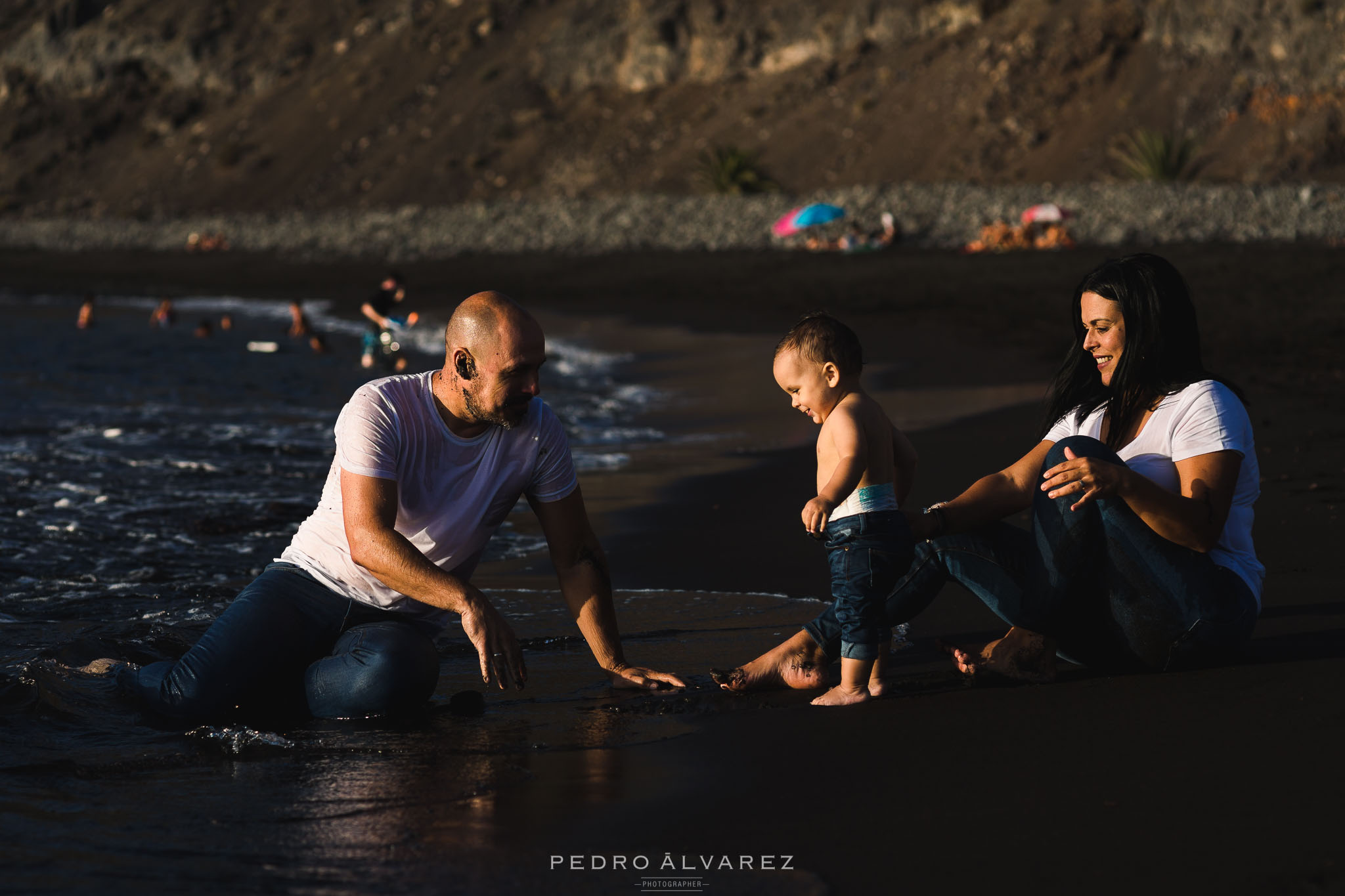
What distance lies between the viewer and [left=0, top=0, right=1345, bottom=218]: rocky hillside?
1565 inches

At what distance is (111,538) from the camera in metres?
7.55

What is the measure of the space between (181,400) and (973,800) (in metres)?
13.1

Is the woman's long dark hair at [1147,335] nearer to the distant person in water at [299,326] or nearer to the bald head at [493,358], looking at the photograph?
the bald head at [493,358]

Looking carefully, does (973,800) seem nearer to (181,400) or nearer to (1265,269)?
(181,400)

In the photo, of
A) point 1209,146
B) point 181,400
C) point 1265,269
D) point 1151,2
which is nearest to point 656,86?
point 1151,2

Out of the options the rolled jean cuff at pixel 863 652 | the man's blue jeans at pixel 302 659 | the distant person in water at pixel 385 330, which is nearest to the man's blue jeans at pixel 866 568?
the rolled jean cuff at pixel 863 652

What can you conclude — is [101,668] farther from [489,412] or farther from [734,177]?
[734,177]

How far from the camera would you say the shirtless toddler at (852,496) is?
4.09m

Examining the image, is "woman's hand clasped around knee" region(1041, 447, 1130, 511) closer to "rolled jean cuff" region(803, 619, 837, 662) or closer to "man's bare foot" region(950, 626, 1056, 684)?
"man's bare foot" region(950, 626, 1056, 684)

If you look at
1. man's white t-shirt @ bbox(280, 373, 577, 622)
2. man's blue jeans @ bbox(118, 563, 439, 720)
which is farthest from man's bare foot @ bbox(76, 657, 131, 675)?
man's white t-shirt @ bbox(280, 373, 577, 622)

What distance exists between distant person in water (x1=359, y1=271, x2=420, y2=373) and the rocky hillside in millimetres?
24183

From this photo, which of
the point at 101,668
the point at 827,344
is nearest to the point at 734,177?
the point at 101,668

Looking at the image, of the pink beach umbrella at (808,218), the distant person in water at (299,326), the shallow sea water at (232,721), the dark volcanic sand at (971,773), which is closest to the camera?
the dark volcanic sand at (971,773)

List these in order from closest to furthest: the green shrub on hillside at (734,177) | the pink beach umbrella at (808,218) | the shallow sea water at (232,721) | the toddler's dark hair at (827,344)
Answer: the shallow sea water at (232,721)
the toddler's dark hair at (827,344)
the pink beach umbrella at (808,218)
the green shrub on hillside at (734,177)
